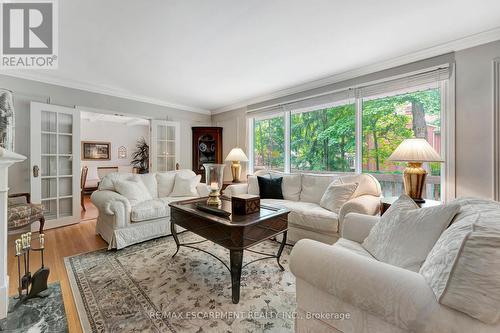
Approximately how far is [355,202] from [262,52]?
1962 millimetres

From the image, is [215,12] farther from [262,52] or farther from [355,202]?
[355,202]

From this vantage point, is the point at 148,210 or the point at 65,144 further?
the point at 65,144

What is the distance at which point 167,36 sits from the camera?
2.21m

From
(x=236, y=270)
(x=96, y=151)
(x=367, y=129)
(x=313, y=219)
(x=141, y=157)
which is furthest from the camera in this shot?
(x=141, y=157)

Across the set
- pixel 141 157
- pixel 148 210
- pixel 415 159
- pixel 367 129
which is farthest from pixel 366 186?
pixel 141 157

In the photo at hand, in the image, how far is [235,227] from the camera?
1669 mm

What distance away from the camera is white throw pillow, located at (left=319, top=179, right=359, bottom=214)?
260cm

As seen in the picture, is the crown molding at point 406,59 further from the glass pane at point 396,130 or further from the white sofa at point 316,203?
the white sofa at point 316,203

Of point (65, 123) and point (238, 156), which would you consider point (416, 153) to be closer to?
point (238, 156)

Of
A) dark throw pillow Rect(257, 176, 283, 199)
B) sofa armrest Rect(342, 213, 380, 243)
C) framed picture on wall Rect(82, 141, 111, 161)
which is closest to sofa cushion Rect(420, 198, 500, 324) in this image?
sofa armrest Rect(342, 213, 380, 243)

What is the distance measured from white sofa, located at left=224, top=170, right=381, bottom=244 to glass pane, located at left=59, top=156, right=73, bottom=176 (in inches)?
102

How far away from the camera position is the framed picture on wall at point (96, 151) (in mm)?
6666

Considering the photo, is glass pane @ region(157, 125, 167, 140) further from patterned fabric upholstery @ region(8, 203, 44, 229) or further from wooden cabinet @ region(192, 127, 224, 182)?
patterned fabric upholstery @ region(8, 203, 44, 229)

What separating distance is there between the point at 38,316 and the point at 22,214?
1.74 m
